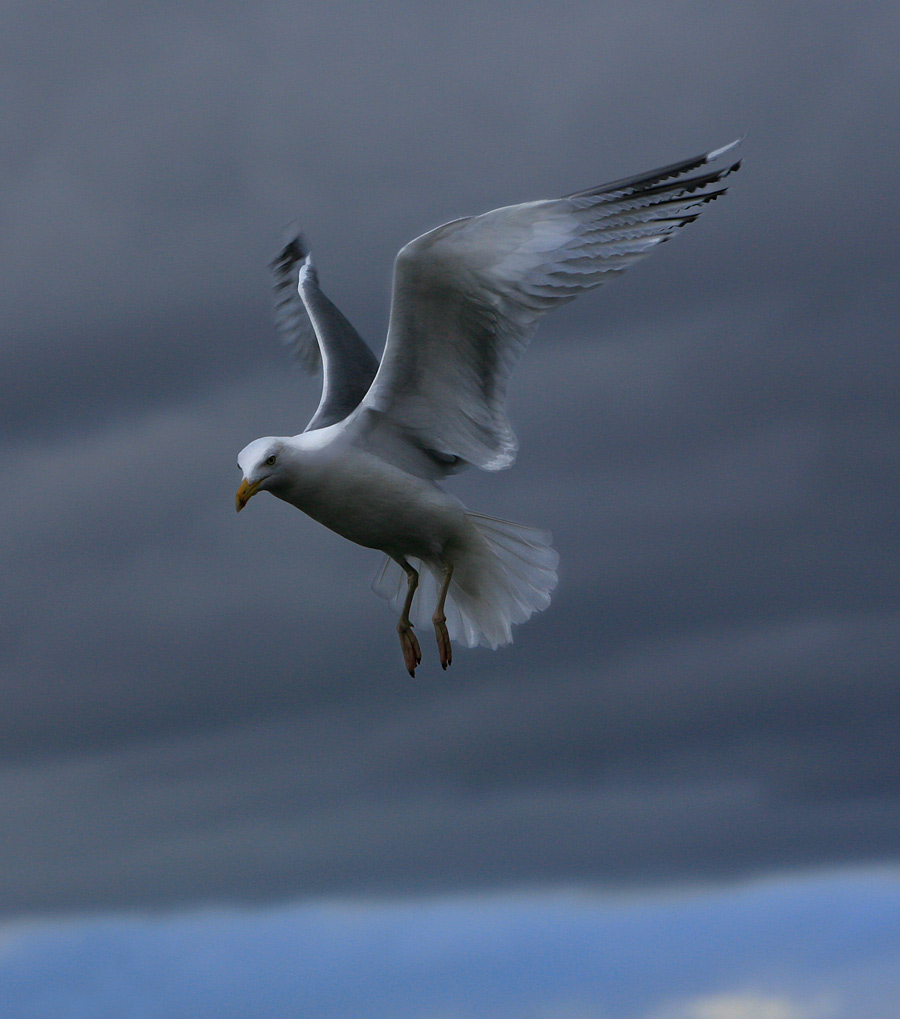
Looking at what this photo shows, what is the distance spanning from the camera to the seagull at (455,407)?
15617 millimetres

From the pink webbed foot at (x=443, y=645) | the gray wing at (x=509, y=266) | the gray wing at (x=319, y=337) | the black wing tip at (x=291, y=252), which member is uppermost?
the black wing tip at (x=291, y=252)

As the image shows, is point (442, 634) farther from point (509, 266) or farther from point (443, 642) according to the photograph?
point (509, 266)

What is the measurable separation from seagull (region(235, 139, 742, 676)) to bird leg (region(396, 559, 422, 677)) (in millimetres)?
14

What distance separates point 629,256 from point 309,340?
7473mm

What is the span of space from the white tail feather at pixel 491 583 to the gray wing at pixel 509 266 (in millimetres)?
2073

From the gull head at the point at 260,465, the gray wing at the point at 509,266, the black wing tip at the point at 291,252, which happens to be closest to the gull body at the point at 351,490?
the gull head at the point at 260,465

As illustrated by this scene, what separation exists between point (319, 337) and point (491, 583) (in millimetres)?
3313

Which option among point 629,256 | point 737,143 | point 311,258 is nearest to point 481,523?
point 629,256

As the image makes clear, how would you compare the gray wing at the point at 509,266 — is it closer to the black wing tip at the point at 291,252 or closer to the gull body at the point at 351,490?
the gull body at the point at 351,490

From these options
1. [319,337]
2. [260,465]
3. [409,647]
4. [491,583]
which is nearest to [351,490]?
[260,465]

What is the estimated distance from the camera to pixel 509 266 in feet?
51.5

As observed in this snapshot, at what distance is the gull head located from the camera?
15789 millimetres

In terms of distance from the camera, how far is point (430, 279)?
1567cm

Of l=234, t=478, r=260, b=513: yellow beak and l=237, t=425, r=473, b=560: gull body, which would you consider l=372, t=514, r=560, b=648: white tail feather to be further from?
l=234, t=478, r=260, b=513: yellow beak
